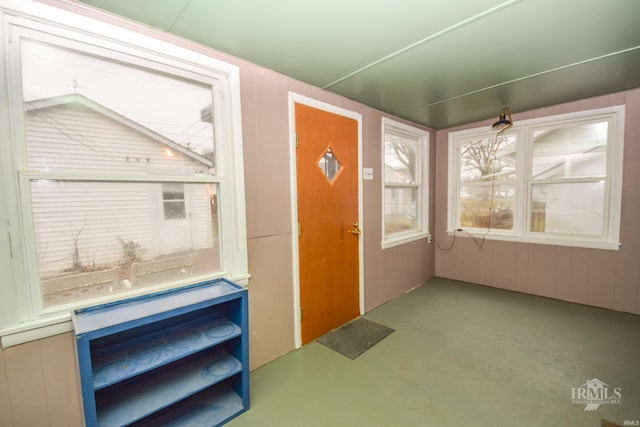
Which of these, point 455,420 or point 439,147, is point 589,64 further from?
point 455,420

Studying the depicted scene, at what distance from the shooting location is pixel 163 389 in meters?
1.49

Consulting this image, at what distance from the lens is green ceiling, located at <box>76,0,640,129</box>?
4.55 ft

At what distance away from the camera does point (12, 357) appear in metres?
1.22

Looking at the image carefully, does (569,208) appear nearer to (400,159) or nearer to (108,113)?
(400,159)

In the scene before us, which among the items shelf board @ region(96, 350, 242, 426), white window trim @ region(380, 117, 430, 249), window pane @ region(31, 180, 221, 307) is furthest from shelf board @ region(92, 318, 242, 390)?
white window trim @ region(380, 117, 430, 249)

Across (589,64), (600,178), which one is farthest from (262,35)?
(600,178)

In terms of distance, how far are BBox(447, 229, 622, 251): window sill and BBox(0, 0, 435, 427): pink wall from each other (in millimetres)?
1794

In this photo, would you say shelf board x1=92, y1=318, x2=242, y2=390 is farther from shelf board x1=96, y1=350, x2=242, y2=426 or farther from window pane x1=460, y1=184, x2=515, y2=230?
window pane x1=460, y1=184, x2=515, y2=230

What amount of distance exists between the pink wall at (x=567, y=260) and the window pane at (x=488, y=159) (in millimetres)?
248

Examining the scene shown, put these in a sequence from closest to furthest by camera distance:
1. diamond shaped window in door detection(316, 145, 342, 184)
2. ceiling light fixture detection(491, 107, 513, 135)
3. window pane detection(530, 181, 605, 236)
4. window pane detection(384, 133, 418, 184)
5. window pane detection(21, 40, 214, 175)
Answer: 1. window pane detection(21, 40, 214, 175)
2. diamond shaped window in door detection(316, 145, 342, 184)
3. window pane detection(530, 181, 605, 236)
4. ceiling light fixture detection(491, 107, 513, 135)
5. window pane detection(384, 133, 418, 184)

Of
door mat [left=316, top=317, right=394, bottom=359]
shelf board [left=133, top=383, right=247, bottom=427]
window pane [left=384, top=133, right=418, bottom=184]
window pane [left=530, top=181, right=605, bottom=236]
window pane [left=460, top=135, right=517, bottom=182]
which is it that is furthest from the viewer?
window pane [left=460, top=135, right=517, bottom=182]

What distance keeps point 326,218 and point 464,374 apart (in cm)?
164

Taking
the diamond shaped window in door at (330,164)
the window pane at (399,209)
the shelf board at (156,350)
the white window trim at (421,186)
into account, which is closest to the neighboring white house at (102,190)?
the shelf board at (156,350)

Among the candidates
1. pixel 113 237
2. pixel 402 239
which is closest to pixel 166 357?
pixel 113 237
